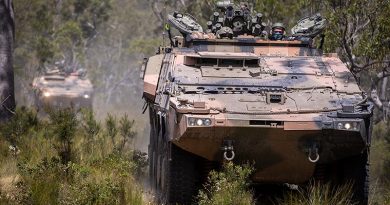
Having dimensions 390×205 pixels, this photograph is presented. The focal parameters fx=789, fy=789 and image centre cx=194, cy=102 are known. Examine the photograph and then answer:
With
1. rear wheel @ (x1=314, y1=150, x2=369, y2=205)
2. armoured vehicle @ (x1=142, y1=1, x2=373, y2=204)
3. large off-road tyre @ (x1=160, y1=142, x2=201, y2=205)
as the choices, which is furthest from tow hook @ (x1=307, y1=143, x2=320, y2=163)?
large off-road tyre @ (x1=160, y1=142, x2=201, y2=205)

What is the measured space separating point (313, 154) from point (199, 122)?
1.51 metres

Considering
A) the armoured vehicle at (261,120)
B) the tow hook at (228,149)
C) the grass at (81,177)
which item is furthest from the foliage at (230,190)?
the armoured vehicle at (261,120)

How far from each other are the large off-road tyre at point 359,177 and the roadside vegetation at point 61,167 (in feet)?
9.17

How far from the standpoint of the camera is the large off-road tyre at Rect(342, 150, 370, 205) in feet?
33.7

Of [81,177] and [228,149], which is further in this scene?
[81,177]

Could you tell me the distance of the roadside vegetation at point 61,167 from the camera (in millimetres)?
8805

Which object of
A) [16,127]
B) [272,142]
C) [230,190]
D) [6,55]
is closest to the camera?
[230,190]

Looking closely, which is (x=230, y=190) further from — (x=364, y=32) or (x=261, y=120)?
(x=364, y=32)

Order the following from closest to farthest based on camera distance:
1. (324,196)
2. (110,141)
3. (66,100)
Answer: (324,196) → (110,141) → (66,100)

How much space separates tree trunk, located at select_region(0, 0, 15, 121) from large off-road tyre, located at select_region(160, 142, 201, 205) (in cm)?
716

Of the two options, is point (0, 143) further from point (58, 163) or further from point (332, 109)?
point (332, 109)

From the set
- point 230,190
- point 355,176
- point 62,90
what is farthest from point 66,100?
point 230,190

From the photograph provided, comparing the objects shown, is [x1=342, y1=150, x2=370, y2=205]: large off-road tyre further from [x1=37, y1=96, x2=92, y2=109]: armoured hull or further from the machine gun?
[x1=37, y1=96, x2=92, y2=109]: armoured hull

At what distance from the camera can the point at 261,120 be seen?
9.61m
